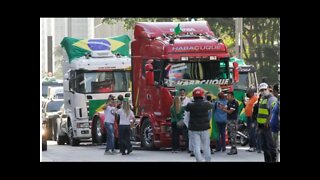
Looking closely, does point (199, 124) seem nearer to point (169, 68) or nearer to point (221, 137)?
point (221, 137)

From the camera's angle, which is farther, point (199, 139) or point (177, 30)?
point (177, 30)

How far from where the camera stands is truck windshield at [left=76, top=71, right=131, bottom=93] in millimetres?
31328

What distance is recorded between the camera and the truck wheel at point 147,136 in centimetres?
2756

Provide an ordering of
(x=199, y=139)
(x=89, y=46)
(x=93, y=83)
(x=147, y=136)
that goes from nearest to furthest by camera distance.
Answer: (x=199, y=139) → (x=147, y=136) → (x=93, y=83) → (x=89, y=46)

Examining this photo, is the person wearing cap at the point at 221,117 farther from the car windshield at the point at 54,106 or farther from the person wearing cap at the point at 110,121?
the car windshield at the point at 54,106

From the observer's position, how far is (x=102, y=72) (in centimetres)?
3145

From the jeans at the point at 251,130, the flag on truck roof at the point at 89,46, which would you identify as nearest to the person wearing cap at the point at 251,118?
the jeans at the point at 251,130

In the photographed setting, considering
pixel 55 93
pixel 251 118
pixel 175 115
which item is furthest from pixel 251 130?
pixel 55 93

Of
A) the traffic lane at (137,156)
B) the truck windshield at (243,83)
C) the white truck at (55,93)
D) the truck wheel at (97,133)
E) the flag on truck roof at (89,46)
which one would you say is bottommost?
the traffic lane at (137,156)

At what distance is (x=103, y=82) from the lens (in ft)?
103

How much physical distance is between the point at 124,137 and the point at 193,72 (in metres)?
2.62
